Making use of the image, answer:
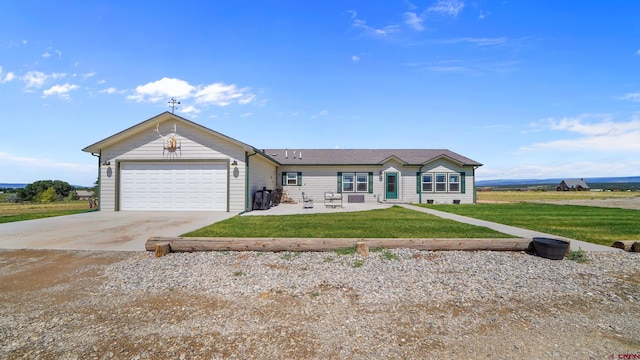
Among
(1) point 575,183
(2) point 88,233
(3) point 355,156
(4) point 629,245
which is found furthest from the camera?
(1) point 575,183

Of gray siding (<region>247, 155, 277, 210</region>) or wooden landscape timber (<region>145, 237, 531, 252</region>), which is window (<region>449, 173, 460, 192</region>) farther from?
wooden landscape timber (<region>145, 237, 531, 252</region>)

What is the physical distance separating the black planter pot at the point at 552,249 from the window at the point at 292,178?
52.5 ft

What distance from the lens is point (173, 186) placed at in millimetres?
13992

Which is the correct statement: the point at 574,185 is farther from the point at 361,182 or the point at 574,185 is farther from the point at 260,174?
the point at 260,174

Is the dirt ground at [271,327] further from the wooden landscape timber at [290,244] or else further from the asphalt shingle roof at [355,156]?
the asphalt shingle roof at [355,156]

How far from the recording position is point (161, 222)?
10305mm

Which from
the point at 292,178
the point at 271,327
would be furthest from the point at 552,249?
the point at 292,178

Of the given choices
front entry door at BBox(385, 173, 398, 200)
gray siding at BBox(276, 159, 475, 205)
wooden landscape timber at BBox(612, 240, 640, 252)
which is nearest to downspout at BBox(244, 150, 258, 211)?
gray siding at BBox(276, 159, 475, 205)

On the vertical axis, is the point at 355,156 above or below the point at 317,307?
above

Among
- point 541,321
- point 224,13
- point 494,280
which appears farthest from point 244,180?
point 541,321

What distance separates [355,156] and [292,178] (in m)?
5.00

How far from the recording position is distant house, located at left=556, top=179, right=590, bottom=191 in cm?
6384

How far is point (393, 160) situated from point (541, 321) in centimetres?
1797

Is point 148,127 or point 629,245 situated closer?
point 629,245
